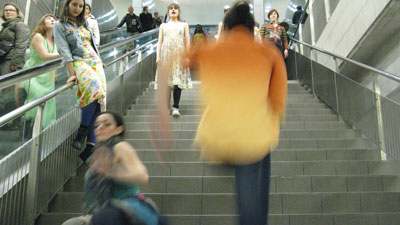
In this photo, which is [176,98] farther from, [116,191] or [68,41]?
[116,191]

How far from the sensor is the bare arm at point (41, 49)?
398cm

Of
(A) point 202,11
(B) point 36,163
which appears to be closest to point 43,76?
(B) point 36,163

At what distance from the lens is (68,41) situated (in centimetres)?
328

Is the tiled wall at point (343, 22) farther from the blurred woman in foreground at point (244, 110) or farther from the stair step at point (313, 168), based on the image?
the blurred woman in foreground at point (244, 110)

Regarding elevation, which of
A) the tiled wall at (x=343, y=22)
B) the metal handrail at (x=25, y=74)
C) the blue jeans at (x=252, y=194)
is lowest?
the blue jeans at (x=252, y=194)

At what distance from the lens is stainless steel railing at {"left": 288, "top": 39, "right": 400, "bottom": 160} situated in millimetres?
4383

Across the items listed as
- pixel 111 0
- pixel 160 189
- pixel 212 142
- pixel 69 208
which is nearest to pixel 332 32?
pixel 160 189

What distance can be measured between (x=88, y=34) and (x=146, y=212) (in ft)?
7.10

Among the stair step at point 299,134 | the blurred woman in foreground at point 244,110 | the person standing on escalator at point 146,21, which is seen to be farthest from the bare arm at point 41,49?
the person standing on escalator at point 146,21

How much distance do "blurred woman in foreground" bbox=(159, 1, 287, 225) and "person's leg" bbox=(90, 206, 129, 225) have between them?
18.9 inches

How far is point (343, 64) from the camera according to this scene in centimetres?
700

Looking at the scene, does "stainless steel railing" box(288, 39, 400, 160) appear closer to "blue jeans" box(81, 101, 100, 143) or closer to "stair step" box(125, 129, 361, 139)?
"stair step" box(125, 129, 361, 139)

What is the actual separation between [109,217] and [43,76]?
243 cm

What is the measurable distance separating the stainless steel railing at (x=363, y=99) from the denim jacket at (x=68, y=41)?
3.35 m
